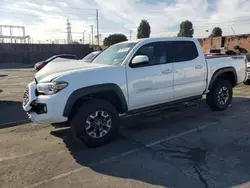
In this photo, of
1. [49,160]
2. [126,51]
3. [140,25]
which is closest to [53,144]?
[49,160]

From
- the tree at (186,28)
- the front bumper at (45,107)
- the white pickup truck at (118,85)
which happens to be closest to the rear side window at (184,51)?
the white pickup truck at (118,85)

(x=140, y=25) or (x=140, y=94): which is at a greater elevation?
(x=140, y=25)

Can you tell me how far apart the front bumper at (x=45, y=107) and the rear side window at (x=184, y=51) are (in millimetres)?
2817

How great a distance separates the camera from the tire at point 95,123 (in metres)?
4.05

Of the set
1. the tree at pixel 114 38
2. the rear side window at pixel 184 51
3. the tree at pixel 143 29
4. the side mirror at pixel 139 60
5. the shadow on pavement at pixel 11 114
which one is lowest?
the shadow on pavement at pixel 11 114

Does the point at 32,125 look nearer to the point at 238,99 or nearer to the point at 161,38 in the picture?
the point at 161,38

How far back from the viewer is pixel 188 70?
17.9 feet

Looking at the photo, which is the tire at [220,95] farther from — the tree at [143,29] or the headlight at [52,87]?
the tree at [143,29]

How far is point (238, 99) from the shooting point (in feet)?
26.1

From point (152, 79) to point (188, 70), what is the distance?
3.70ft

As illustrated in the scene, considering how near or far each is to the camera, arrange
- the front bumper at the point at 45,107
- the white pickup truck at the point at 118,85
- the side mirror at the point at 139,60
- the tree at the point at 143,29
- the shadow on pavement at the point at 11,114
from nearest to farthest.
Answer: the front bumper at the point at 45,107 < the white pickup truck at the point at 118,85 < the side mirror at the point at 139,60 < the shadow on pavement at the point at 11,114 < the tree at the point at 143,29

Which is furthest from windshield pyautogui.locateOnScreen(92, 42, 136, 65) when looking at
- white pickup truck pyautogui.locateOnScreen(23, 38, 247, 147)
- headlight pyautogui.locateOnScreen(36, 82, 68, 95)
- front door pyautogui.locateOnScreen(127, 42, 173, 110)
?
headlight pyautogui.locateOnScreen(36, 82, 68, 95)

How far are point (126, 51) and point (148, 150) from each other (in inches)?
79.4

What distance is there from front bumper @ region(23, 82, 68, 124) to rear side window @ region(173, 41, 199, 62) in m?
2.82
